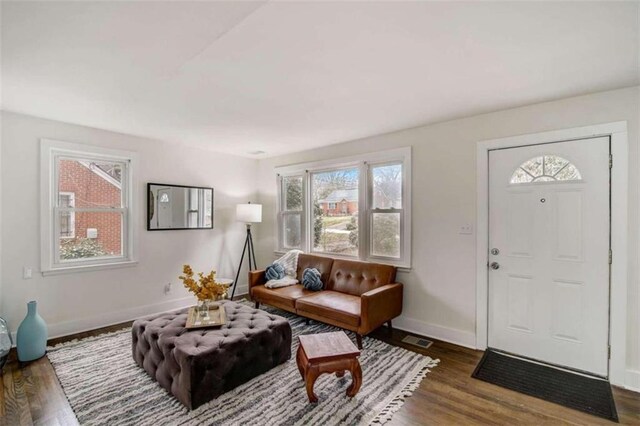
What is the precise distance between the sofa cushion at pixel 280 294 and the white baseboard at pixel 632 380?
9.56 feet

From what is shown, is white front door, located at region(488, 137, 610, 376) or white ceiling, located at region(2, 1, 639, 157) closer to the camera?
white ceiling, located at region(2, 1, 639, 157)

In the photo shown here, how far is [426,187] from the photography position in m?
3.42

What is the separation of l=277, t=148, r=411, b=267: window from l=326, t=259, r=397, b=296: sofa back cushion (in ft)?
0.70

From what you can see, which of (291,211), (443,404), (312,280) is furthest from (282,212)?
(443,404)

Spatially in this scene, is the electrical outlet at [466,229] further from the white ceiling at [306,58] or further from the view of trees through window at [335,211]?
the view of trees through window at [335,211]

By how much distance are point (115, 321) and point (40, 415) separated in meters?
1.81

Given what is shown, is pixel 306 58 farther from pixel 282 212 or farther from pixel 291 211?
pixel 282 212

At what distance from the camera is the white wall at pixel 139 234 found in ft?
10.1

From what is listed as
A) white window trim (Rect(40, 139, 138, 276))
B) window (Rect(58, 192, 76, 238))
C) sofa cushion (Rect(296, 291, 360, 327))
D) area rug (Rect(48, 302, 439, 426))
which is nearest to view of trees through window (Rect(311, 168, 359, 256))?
sofa cushion (Rect(296, 291, 360, 327))

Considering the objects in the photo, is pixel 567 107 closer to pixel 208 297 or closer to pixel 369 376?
pixel 369 376

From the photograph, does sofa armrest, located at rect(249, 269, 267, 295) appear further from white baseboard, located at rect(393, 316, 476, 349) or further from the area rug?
white baseboard, located at rect(393, 316, 476, 349)

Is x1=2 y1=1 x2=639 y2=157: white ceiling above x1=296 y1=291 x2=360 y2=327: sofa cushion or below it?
above

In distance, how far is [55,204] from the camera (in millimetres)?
3359

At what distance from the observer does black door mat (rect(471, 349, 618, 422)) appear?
2.16 m
